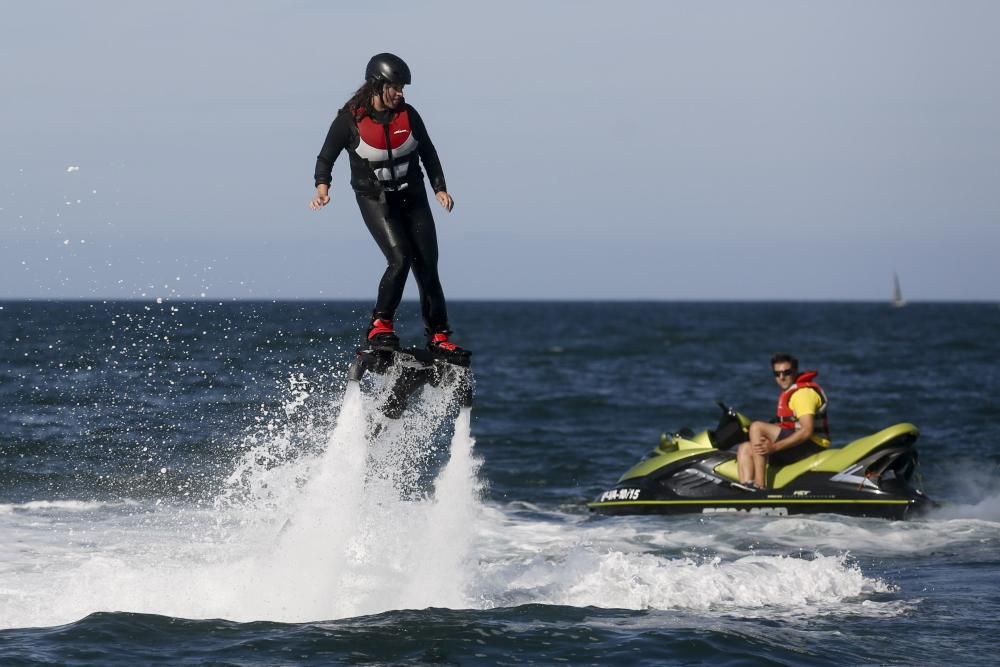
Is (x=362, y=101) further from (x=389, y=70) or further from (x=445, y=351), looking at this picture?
(x=445, y=351)

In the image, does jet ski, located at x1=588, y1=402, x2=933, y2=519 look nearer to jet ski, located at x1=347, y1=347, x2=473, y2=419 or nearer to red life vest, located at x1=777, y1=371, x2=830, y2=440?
red life vest, located at x1=777, y1=371, x2=830, y2=440

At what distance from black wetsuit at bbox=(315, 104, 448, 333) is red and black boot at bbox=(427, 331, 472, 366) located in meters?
0.08

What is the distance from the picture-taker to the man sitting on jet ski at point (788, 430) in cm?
1440

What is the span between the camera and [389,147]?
29.8 ft

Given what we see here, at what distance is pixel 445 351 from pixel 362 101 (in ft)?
5.96

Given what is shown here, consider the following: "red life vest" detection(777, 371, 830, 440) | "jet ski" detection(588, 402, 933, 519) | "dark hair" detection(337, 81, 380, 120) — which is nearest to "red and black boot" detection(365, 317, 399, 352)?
"dark hair" detection(337, 81, 380, 120)

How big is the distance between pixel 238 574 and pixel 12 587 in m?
1.65

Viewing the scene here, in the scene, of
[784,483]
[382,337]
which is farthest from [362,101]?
[784,483]

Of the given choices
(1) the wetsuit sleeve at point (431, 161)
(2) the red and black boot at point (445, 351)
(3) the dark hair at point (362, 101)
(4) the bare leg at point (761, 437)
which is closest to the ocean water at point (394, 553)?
(2) the red and black boot at point (445, 351)

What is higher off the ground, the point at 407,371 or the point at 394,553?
the point at 407,371

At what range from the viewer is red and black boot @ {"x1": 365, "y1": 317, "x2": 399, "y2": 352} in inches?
359

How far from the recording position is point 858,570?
1066cm

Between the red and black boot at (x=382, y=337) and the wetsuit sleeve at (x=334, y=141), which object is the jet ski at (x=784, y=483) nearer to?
the red and black boot at (x=382, y=337)

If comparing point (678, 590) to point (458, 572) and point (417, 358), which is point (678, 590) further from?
point (417, 358)
